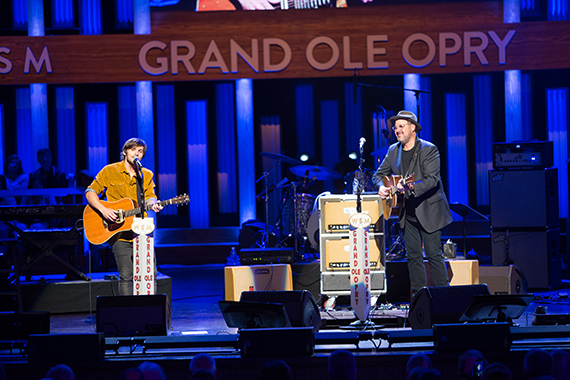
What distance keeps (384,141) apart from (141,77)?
401cm

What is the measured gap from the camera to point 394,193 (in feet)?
18.1

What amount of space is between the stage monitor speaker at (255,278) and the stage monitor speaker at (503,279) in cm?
202

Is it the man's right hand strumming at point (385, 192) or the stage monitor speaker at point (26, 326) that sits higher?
the man's right hand strumming at point (385, 192)

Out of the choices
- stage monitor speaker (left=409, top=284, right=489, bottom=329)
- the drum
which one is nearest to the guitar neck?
stage monitor speaker (left=409, top=284, right=489, bottom=329)

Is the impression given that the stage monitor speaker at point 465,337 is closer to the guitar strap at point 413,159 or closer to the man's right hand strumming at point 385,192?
the man's right hand strumming at point 385,192

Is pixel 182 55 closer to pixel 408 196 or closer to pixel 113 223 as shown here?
pixel 113 223

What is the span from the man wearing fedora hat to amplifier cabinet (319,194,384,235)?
1.53 feet

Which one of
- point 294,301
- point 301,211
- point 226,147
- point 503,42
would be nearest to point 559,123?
point 503,42

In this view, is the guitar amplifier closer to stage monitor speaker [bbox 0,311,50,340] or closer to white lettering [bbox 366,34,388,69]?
white lettering [bbox 366,34,388,69]

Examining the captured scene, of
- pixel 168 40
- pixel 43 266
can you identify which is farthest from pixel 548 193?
pixel 43 266

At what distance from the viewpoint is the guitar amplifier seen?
761 centimetres

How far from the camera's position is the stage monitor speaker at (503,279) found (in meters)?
6.49

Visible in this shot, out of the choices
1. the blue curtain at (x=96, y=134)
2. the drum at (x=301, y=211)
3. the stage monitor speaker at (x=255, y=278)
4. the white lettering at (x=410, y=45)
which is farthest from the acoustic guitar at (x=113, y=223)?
the blue curtain at (x=96, y=134)

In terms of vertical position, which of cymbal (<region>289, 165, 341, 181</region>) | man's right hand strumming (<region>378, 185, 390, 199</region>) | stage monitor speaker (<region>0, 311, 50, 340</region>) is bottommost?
stage monitor speaker (<region>0, 311, 50, 340</region>)
